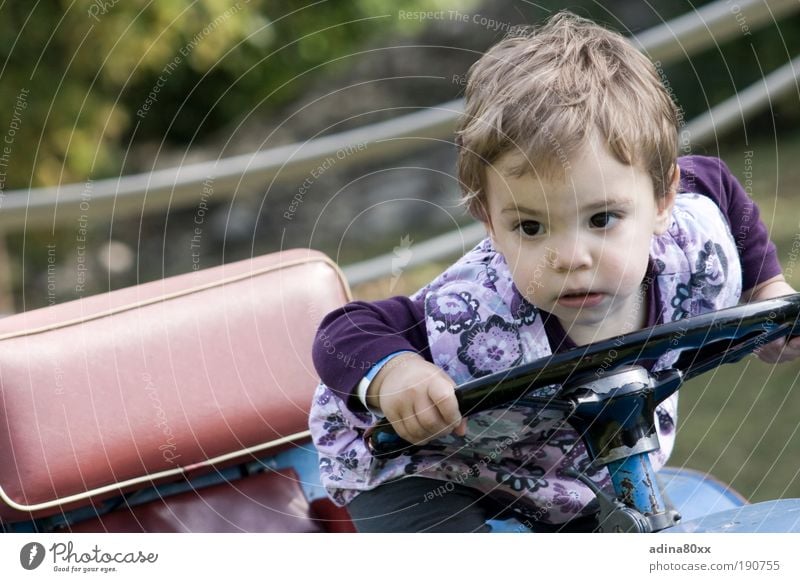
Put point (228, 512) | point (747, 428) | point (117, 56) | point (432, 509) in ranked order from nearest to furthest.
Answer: point (432, 509), point (228, 512), point (747, 428), point (117, 56)

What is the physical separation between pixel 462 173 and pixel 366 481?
41 cm

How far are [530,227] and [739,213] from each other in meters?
0.42

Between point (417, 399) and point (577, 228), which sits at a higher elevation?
point (577, 228)

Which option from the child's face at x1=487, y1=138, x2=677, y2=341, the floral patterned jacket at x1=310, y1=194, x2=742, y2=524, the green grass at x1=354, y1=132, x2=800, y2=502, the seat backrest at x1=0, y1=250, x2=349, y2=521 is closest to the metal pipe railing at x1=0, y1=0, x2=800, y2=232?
the green grass at x1=354, y1=132, x2=800, y2=502

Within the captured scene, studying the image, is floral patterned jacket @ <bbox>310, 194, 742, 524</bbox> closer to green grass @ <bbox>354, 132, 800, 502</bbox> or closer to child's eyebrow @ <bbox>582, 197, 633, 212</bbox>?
child's eyebrow @ <bbox>582, 197, 633, 212</bbox>

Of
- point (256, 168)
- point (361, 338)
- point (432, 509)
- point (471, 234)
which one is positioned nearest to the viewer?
point (361, 338)

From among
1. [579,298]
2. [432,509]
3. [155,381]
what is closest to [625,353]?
[579,298]

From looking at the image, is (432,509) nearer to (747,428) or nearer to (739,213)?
(739,213)

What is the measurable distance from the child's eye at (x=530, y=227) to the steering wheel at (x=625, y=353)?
4.9 inches

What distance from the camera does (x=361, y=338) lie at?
1.24m

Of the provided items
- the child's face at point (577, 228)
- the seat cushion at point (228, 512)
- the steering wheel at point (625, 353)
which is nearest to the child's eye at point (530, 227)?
the child's face at point (577, 228)

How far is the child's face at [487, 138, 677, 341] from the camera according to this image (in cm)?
112

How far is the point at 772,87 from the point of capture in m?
3.66
